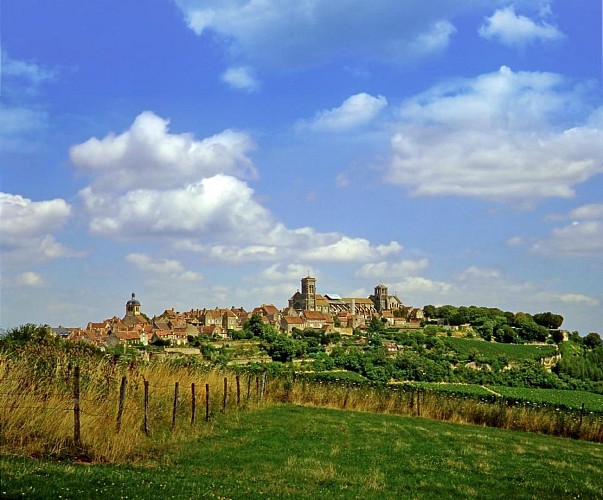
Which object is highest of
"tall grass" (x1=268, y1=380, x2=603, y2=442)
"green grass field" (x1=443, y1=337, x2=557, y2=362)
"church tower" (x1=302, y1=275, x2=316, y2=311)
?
"church tower" (x1=302, y1=275, x2=316, y2=311)

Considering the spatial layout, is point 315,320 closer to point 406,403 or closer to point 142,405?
point 406,403

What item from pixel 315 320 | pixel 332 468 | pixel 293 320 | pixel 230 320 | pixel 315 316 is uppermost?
pixel 315 316

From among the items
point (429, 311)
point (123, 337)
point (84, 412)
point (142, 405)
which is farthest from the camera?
point (429, 311)

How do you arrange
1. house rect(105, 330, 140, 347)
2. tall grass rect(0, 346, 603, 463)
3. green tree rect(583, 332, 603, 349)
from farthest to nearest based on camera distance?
green tree rect(583, 332, 603, 349), house rect(105, 330, 140, 347), tall grass rect(0, 346, 603, 463)

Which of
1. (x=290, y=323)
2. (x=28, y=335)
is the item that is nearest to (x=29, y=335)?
(x=28, y=335)

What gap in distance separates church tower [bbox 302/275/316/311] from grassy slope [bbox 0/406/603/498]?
168 m

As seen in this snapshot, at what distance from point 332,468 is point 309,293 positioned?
17732cm

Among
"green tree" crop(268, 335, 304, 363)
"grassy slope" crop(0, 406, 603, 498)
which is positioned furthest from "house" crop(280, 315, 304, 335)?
"grassy slope" crop(0, 406, 603, 498)

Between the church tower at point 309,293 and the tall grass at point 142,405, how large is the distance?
159426 millimetres

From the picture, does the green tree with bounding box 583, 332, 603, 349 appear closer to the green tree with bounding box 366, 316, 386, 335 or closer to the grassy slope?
the green tree with bounding box 366, 316, 386, 335

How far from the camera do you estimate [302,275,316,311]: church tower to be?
189163mm

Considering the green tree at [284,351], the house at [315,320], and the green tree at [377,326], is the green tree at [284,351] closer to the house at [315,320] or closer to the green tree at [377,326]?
the green tree at [377,326]

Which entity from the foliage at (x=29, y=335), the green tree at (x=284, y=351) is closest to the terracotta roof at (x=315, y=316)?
the green tree at (x=284, y=351)

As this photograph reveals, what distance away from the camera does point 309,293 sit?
190 metres
